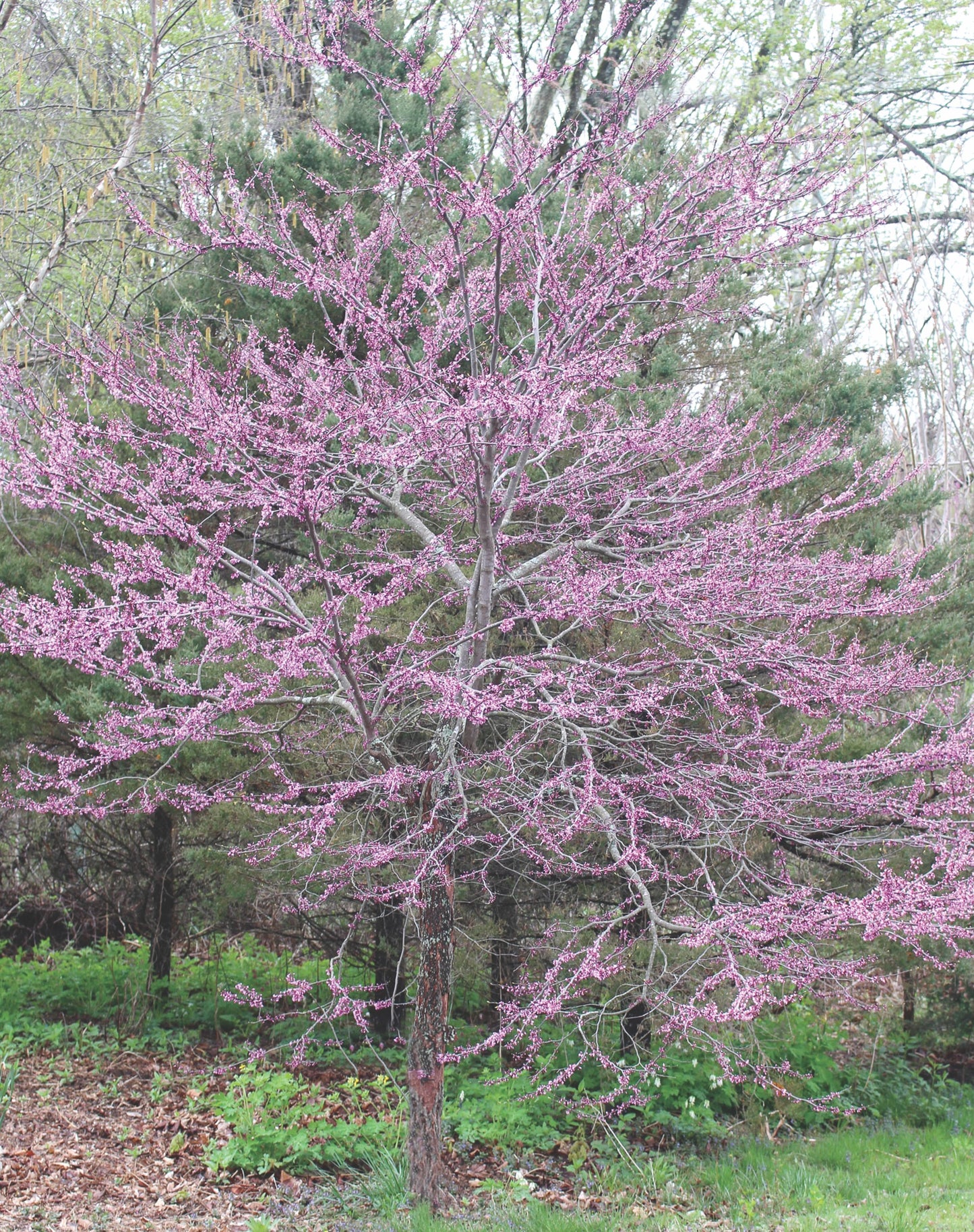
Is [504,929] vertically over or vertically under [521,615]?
under

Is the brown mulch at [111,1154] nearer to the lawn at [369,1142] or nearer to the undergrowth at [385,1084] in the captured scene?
the lawn at [369,1142]

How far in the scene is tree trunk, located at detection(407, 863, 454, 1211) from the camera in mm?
3906

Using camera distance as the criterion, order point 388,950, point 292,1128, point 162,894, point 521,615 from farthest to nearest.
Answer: point 162,894
point 388,950
point 292,1128
point 521,615

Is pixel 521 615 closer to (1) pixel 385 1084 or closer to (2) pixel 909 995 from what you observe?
(1) pixel 385 1084

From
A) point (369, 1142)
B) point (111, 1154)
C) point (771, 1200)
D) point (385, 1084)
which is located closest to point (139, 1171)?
point (111, 1154)

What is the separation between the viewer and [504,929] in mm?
6023

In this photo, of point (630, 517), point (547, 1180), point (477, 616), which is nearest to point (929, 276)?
point (630, 517)

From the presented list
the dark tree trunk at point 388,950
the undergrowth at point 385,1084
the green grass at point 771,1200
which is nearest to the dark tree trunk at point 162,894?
the undergrowth at point 385,1084

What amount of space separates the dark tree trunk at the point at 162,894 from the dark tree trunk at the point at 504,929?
2.24 meters

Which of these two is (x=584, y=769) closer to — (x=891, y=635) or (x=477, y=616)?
(x=477, y=616)

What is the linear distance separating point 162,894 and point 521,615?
15.4ft

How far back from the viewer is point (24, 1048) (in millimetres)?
6297

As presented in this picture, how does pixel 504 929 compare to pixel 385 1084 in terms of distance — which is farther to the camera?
pixel 504 929

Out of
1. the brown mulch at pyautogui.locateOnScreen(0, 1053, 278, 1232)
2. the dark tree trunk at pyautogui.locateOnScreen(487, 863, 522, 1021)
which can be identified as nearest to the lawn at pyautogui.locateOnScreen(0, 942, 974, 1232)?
the brown mulch at pyautogui.locateOnScreen(0, 1053, 278, 1232)
